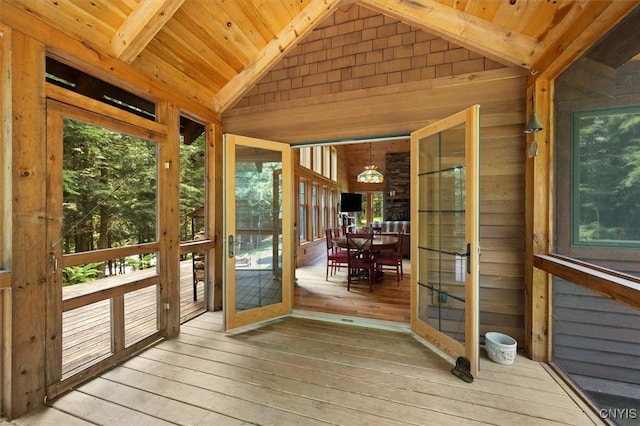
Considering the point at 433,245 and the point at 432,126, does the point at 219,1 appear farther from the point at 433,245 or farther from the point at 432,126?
the point at 433,245

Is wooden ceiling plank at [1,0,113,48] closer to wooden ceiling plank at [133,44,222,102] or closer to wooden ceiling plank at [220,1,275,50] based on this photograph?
wooden ceiling plank at [133,44,222,102]

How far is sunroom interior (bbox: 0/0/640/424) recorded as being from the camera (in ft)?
5.97

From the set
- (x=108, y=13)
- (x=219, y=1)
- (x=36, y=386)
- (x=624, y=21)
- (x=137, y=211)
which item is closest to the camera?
(x=624, y=21)

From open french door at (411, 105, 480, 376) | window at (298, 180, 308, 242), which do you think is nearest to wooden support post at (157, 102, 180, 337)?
open french door at (411, 105, 480, 376)

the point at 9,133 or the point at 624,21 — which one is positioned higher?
the point at 624,21

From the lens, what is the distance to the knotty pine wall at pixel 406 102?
8.59 ft

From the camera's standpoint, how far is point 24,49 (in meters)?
1.75

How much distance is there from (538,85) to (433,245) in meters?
1.69

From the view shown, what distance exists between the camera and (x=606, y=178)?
212 centimetres

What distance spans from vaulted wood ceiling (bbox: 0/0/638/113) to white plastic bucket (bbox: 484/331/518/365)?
7.92 feet

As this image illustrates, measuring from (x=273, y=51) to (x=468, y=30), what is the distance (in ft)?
6.72

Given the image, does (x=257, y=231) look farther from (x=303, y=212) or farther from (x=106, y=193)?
(x=303, y=212)

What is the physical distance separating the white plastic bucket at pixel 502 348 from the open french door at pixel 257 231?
220cm

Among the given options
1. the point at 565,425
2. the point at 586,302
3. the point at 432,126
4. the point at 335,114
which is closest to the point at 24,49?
the point at 335,114
